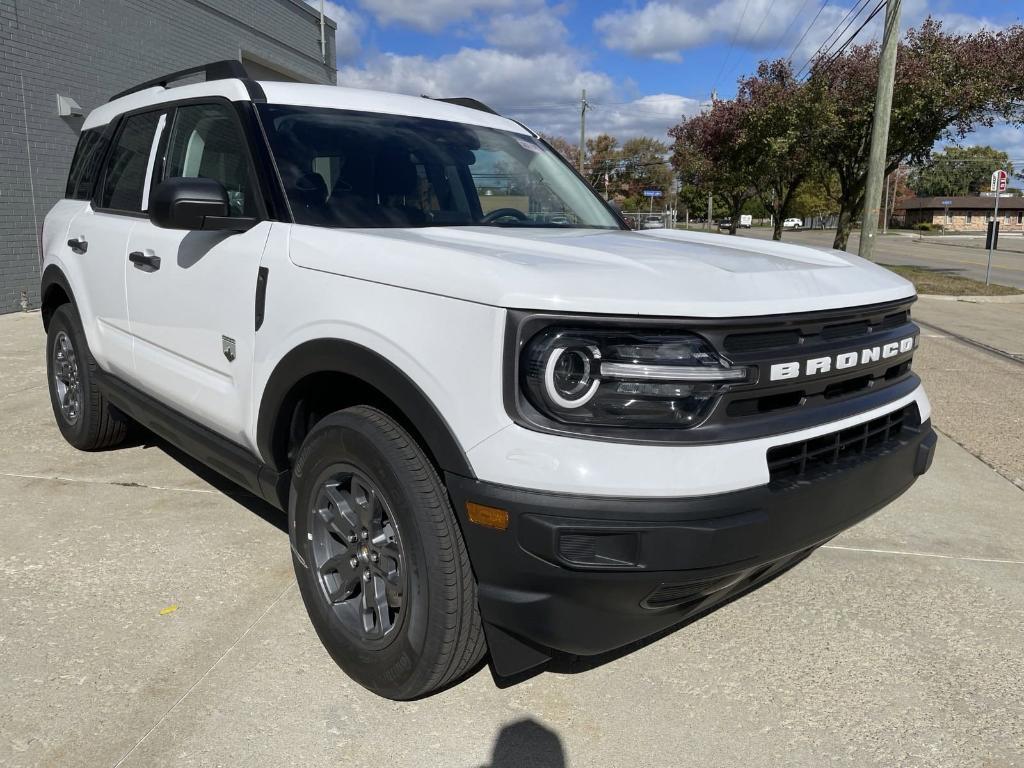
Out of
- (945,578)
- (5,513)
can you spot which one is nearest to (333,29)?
(5,513)

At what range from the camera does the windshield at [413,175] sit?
2.98 m

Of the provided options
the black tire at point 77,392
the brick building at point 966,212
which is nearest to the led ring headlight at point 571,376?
the black tire at point 77,392

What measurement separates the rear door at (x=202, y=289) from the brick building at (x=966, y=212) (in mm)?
113174

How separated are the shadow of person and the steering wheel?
191 cm

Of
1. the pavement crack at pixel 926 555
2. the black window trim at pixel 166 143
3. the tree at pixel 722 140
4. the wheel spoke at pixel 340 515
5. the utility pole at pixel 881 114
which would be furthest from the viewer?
the tree at pixel 722 140

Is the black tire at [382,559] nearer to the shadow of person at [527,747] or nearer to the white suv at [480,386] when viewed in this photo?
the white suv at [480,386]

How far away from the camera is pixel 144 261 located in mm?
3516

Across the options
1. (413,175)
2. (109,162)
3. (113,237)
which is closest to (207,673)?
(413,175)

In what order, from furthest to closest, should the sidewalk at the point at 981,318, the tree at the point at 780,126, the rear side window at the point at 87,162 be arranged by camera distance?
the tree at the point at 780,126 → the sidewalk at the point at 981,318 → the rear side window at the point at 87,162

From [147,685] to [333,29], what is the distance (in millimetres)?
19786

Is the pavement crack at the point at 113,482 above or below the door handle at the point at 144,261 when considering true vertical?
below

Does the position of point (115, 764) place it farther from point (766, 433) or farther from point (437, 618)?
point (766, 433)

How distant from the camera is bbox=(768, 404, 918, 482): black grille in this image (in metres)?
2.18

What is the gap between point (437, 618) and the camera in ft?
7.30
